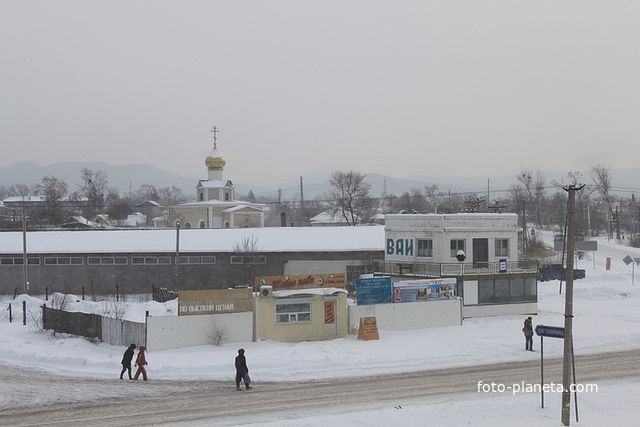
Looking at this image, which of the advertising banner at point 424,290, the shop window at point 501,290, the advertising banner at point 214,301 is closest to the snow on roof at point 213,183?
the shop window at point 501,290

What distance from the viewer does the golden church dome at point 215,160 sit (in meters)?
95.4

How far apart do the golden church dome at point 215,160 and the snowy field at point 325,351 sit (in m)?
55.3

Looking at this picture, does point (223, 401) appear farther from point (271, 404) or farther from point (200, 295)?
point (200, 295)

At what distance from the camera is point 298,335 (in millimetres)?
32625

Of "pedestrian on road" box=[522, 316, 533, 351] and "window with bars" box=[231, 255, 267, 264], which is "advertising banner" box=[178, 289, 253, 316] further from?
"window with bars" box=[231, 255, 267, 264]

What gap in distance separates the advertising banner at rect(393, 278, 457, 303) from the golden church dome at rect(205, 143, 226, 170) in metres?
60.9

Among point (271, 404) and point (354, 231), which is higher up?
point (354, 231)

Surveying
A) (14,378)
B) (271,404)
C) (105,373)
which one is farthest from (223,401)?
(14,378)

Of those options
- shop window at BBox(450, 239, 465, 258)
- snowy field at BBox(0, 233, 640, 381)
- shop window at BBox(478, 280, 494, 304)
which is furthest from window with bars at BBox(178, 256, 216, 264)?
shop window at BBox(478, 280, 494, 304)

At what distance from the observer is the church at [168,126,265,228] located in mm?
88875

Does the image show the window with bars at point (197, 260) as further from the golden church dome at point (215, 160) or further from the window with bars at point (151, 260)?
the golden church dome at point (215, 160)

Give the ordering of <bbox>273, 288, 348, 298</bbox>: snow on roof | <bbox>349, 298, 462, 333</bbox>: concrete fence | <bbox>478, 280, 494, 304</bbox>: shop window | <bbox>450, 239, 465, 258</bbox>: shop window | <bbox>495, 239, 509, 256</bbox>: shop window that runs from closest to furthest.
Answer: <bbox>273, 288, 348, 298</bbox>: snow on roof < <bbox>349, 298, 462, 333</bbox>: concrete fence < <bbox>478, 280, 494, 304</bbox>: shop window < <bbox>450, 239, 465, 258</bbox>: shop window < <bbox>495, 239, 509, 256</bbox>: shop window

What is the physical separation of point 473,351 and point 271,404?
11882 millimetres

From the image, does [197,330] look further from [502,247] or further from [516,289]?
[502,247]
